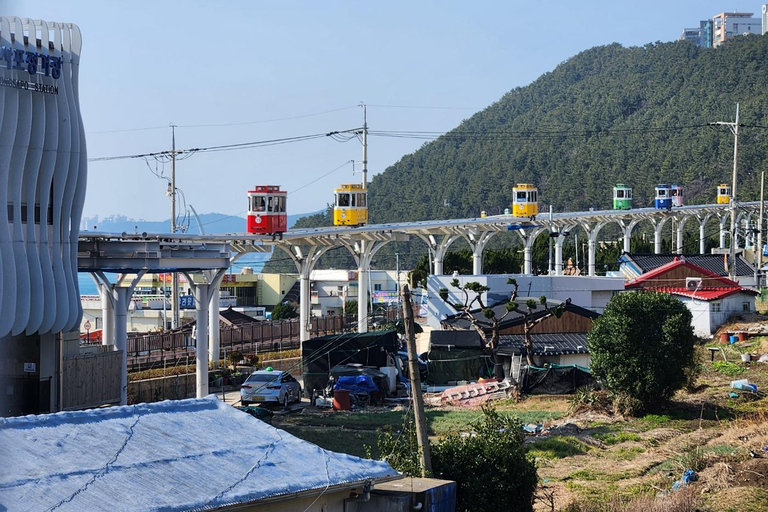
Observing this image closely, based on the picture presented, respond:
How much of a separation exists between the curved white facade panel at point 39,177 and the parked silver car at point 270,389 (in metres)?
4.94

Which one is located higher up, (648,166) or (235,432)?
(648,166)

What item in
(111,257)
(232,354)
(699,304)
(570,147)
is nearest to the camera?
(111,257)

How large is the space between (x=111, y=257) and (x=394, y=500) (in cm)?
1321

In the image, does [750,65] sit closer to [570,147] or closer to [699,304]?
[570,147]

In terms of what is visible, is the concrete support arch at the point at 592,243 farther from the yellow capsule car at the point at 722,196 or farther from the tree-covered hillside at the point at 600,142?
the tree-covered hillside at the point at 600,142

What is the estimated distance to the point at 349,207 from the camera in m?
39.8

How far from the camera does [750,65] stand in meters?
144

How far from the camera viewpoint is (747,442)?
1827 cm

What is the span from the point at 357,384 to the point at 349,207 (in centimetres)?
1491

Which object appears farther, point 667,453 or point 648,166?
point 648,166

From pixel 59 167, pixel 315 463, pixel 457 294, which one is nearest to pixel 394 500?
pixel 315 463

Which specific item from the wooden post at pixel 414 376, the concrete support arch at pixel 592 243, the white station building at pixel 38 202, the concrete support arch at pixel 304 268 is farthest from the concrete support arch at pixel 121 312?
the concrete support arch at pixel 592 243

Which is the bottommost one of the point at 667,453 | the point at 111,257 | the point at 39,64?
the point at 667,453

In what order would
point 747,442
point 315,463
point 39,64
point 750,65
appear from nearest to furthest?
point 315,463
point 747,442
point 39,64
point 750,65
